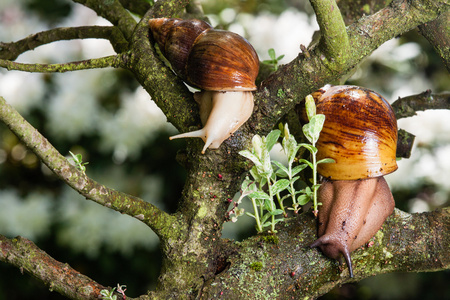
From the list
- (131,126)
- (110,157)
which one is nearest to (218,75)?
(131,126)

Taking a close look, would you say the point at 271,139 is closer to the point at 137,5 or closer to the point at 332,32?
the point at 332,32

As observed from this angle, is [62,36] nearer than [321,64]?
No

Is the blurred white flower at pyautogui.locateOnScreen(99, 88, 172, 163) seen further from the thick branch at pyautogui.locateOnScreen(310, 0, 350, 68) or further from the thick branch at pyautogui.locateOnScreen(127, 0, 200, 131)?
the thick branch at pyautogui.locateOnScreen(310, 0, 350, 68)

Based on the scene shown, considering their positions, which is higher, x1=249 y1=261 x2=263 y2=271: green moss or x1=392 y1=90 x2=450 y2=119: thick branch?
x1=249 y1=261 x2=263 y2=271: green moss

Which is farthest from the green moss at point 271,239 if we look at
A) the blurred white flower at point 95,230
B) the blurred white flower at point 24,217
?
the blurred white flower at point 24,217

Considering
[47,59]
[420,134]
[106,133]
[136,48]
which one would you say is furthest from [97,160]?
[420,134]

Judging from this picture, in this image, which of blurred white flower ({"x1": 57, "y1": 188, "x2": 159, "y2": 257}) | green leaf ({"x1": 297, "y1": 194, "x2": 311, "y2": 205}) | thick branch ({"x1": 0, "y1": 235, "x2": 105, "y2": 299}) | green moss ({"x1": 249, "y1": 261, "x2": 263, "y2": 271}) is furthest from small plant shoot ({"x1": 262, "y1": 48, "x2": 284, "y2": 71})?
blurred white flower ({"x1": 57, "y1": 188, "x2": 159, "y2": 257})

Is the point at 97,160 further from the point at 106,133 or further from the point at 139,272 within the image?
the point at 139,272
